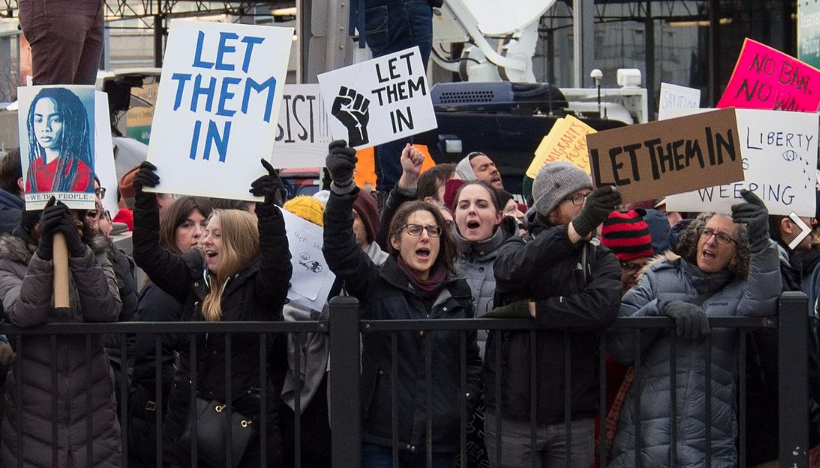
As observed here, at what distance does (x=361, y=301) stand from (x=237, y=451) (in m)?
0.71

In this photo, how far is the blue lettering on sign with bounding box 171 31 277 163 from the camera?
4.91 metres

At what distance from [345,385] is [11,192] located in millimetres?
2150

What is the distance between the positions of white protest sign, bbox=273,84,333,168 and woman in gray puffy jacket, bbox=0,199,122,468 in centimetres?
222

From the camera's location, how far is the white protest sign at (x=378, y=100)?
6113 millimetres

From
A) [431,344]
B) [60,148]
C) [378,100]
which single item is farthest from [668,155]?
[60,148]

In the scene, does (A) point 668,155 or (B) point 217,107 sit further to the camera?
(B) point 217,107

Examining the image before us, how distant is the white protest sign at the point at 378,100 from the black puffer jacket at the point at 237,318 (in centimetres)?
123

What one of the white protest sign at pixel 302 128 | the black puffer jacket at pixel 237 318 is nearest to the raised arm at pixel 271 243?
the black puffer jacket at pixel 237 318

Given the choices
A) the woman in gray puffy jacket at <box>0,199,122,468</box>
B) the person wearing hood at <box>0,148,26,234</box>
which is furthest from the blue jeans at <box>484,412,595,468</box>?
the person wearing hood at <box>0,148,26,234</box>

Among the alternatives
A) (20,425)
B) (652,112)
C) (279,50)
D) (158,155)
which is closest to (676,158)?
(279,50)

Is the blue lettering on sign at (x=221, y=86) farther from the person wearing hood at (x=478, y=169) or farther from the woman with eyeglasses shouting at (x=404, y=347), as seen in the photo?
the person wearing hood at (x=478, y=169)

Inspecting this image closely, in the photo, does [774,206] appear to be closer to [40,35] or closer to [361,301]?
[361,301]

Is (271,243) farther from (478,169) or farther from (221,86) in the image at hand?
(478,169)

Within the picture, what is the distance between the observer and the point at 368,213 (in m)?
5.50
